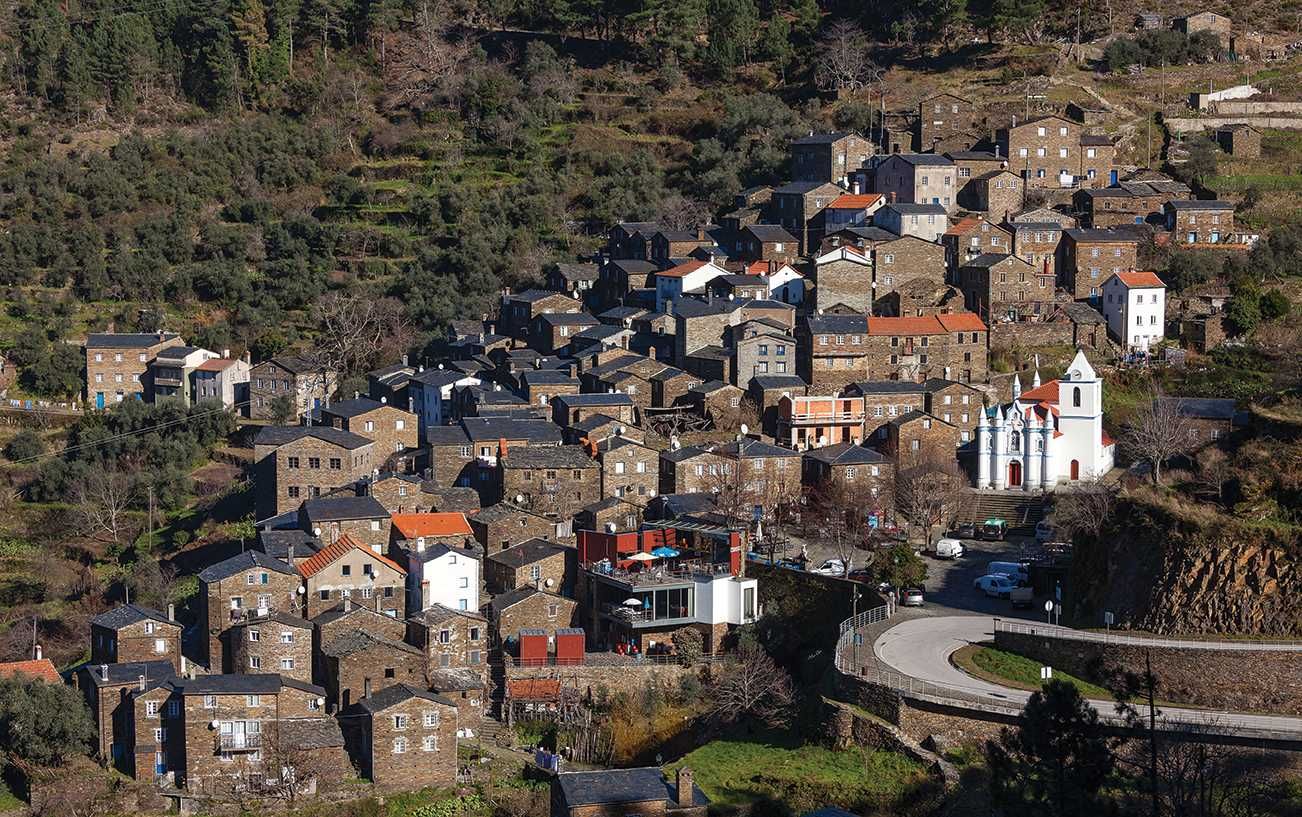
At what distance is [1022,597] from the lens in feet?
139

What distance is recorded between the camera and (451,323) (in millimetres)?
69250

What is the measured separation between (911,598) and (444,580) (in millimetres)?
10600

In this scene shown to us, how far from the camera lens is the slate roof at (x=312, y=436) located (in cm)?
5372

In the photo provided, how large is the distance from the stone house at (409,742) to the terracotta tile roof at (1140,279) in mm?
28140

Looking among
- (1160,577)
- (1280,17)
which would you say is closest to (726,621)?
(1160,577)

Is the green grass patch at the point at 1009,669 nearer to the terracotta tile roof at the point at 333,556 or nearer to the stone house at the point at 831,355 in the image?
the terracotta tile roof at the point at 333,556

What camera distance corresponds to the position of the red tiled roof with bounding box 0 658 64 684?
4434 cm

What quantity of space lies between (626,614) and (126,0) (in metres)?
64.1

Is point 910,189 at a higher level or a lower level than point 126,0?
lower

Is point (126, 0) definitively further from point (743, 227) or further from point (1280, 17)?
point (1280, 17)

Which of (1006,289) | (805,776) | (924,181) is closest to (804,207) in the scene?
(924,181)

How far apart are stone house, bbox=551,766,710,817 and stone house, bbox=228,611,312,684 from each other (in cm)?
877

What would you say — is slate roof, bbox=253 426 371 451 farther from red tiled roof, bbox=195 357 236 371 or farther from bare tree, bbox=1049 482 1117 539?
bare tree, bbox=1049 482 1117 539

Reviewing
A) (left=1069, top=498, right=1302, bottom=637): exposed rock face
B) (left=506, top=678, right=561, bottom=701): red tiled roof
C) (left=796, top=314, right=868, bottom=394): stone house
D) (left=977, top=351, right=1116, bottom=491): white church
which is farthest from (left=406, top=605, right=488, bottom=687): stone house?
(left=796, top=314, right=868, bottom=394): stone house
